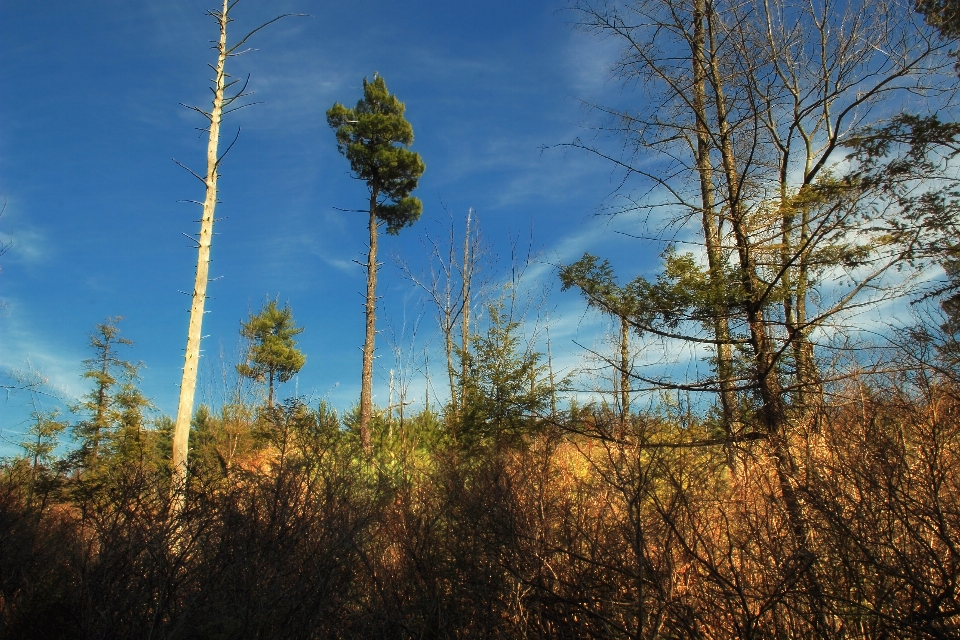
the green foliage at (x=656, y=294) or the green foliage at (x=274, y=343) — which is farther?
the green foliage at (x=274, y=343)

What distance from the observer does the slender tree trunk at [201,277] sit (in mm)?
10594

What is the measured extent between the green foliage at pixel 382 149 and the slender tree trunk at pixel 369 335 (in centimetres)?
49

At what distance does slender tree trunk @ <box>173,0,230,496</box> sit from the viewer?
10.6 metres

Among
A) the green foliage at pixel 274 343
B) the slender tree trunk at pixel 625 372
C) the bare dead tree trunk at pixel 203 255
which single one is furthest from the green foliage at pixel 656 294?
the green foliage at pixel 274 343

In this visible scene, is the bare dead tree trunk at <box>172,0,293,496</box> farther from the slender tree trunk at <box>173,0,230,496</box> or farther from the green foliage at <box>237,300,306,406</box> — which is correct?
the green foliage at <box>237,300,306,406</box>

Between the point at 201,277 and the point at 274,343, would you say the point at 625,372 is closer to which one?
the point at 201,277

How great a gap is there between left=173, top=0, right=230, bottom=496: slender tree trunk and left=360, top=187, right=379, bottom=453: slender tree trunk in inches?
190

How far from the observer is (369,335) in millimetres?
16562

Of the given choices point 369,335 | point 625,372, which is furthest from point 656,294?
point 369,335

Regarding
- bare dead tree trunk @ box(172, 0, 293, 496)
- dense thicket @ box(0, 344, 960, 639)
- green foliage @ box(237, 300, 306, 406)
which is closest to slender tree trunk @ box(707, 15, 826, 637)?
dense thicket @ box(0, 344, 960, 639)

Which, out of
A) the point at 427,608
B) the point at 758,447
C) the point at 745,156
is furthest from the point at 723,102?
the point at 427,608

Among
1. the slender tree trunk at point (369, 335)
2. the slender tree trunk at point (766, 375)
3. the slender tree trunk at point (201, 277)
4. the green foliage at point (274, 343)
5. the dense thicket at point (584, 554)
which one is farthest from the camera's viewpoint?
the green foliage at point (274, 343)

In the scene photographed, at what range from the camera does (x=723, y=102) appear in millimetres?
6449

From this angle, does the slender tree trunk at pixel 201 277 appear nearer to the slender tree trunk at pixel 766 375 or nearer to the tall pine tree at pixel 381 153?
the tall pine tree at pixel 381 153
